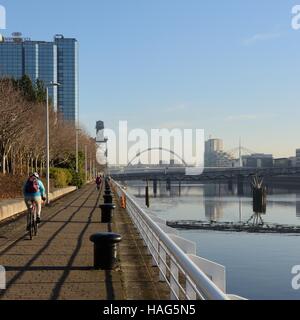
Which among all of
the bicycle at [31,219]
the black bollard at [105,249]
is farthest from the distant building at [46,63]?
the black bollard at [105,249]

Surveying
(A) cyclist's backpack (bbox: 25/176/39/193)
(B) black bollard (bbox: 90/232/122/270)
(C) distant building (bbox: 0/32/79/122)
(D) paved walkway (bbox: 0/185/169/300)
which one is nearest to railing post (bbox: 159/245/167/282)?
(D) paved walkway (bbox: 0/185/169/300)

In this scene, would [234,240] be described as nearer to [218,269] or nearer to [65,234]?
[65,234]

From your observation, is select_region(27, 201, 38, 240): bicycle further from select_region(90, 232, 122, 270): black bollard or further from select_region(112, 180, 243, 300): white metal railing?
select_region(90, 232, 122, 270): black bollard

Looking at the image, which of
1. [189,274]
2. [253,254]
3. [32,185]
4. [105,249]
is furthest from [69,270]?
[253,254]

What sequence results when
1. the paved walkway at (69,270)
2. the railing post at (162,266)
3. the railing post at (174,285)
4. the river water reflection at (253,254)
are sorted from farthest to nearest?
the river water reflection at (253,254)
the railing post at (162,266)
the paved walkway at (69,270)
the railing post at (174,285)

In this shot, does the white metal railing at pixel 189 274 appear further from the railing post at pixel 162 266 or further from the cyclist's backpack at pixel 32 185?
the cyclist's backpack at pixel 32 185

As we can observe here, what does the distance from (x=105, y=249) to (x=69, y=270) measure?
847mm

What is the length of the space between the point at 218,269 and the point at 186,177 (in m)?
152

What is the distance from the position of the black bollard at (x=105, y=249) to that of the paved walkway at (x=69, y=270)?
187 mm

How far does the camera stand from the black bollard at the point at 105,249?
10.7m

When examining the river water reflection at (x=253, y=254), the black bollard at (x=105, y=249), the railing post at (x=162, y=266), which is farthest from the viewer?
the river water reflection at (x=253, y=254)

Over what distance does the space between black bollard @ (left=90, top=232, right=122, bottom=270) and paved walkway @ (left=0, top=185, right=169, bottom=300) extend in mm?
187

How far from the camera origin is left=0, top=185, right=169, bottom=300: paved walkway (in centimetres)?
873
